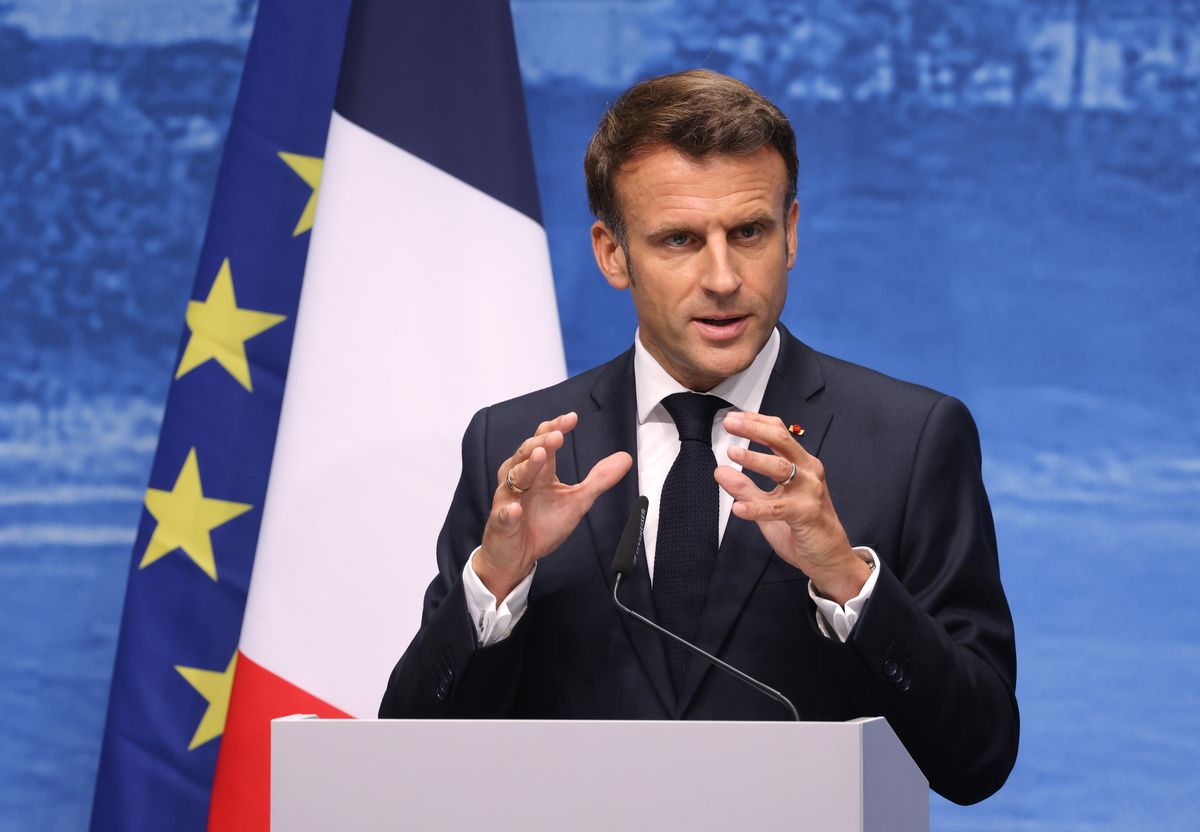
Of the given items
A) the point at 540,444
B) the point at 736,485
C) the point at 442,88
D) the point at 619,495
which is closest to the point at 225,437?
the point at 442,88

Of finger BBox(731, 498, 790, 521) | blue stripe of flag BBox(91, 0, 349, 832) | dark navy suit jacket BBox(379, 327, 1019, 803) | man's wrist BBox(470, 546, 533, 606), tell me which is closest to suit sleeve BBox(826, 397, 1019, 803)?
dark navy suit jacket BBox(379, 327, 1019, 803)

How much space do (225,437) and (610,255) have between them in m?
1.16

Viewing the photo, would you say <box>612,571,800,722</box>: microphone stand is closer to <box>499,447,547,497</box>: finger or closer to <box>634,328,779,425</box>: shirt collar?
<box>499,447,547,497</box>: finger

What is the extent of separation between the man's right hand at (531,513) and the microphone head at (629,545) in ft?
0.26

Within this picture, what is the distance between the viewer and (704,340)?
5.78ft

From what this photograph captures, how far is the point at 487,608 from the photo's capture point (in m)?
1.60

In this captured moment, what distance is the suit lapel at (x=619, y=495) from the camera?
167 centimetres

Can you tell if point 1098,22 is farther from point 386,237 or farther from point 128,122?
point 128,122

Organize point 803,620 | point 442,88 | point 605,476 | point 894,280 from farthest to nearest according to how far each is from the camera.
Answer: point 894,280 → point 442,88 → point 803,620 → point 605,476

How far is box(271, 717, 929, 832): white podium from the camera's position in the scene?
1.15 metres

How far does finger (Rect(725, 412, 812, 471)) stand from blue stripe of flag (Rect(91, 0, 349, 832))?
5.48 ft

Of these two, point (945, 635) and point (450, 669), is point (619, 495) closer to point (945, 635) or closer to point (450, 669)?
point (450, 669)

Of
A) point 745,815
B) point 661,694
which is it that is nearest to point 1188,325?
point 661,694

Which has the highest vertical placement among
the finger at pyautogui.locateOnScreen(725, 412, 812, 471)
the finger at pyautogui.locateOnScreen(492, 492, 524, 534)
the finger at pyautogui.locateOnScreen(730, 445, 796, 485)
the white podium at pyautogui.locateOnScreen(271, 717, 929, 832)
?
the finger at pyautogui.locateOnScreen(725, 412, 812, 471)
